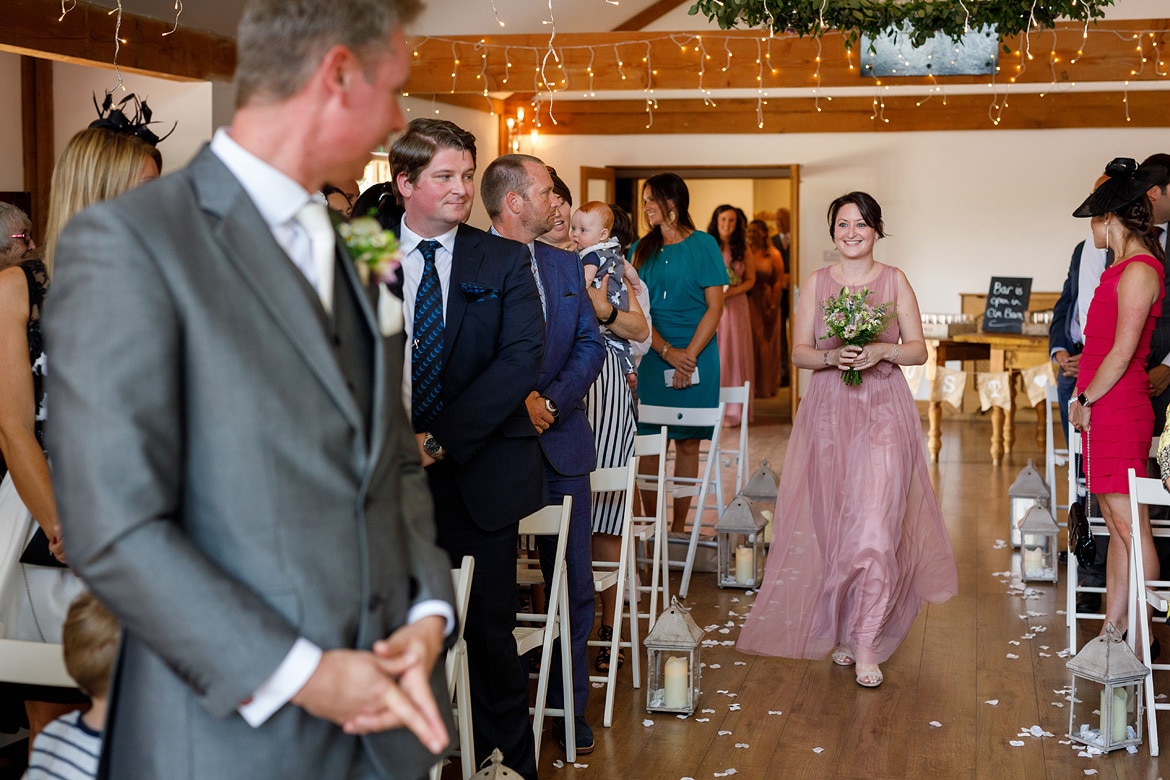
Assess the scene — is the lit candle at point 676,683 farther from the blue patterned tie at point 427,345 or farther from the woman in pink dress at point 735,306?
the woman in pink dress at point 735,306

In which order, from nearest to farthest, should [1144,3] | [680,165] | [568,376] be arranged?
[568,376] < [1144,3] < [680,165]

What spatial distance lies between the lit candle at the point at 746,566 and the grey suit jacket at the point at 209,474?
4479 mm

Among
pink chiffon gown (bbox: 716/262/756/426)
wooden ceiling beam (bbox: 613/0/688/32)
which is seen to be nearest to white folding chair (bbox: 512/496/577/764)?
pink chiffon gown (bbox: 716/262/756/426)

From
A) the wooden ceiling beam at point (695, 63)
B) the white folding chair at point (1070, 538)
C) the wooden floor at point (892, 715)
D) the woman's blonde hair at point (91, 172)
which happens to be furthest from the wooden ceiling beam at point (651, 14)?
the woman's blonde hair at point (91, 172)

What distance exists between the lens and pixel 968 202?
12242mm

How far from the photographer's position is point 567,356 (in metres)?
3.67

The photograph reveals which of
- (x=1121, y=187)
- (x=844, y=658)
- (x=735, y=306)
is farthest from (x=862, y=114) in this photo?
(x=844, y=658)

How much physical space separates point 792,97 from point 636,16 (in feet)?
6.08

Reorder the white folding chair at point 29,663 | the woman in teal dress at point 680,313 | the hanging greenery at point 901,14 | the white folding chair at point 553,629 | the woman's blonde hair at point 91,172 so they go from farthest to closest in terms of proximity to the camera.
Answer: the woman in teal dress at point 680,313 → the hanging greenery at point 901,14 → the white folding chair at point 553,629 → the woman's blonde hair at point 91,172 → the white folding chair at point 29,663

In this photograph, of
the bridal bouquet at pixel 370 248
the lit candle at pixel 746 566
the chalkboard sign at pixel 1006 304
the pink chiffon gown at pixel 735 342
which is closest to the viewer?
the bridal bouquet at pixel 370 248

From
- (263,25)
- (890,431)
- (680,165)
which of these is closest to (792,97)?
(680,165)

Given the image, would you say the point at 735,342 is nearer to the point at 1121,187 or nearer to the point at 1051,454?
the point at 1051,454

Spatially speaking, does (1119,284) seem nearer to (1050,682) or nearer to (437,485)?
(1050,682)

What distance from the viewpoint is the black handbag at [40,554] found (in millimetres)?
2455
